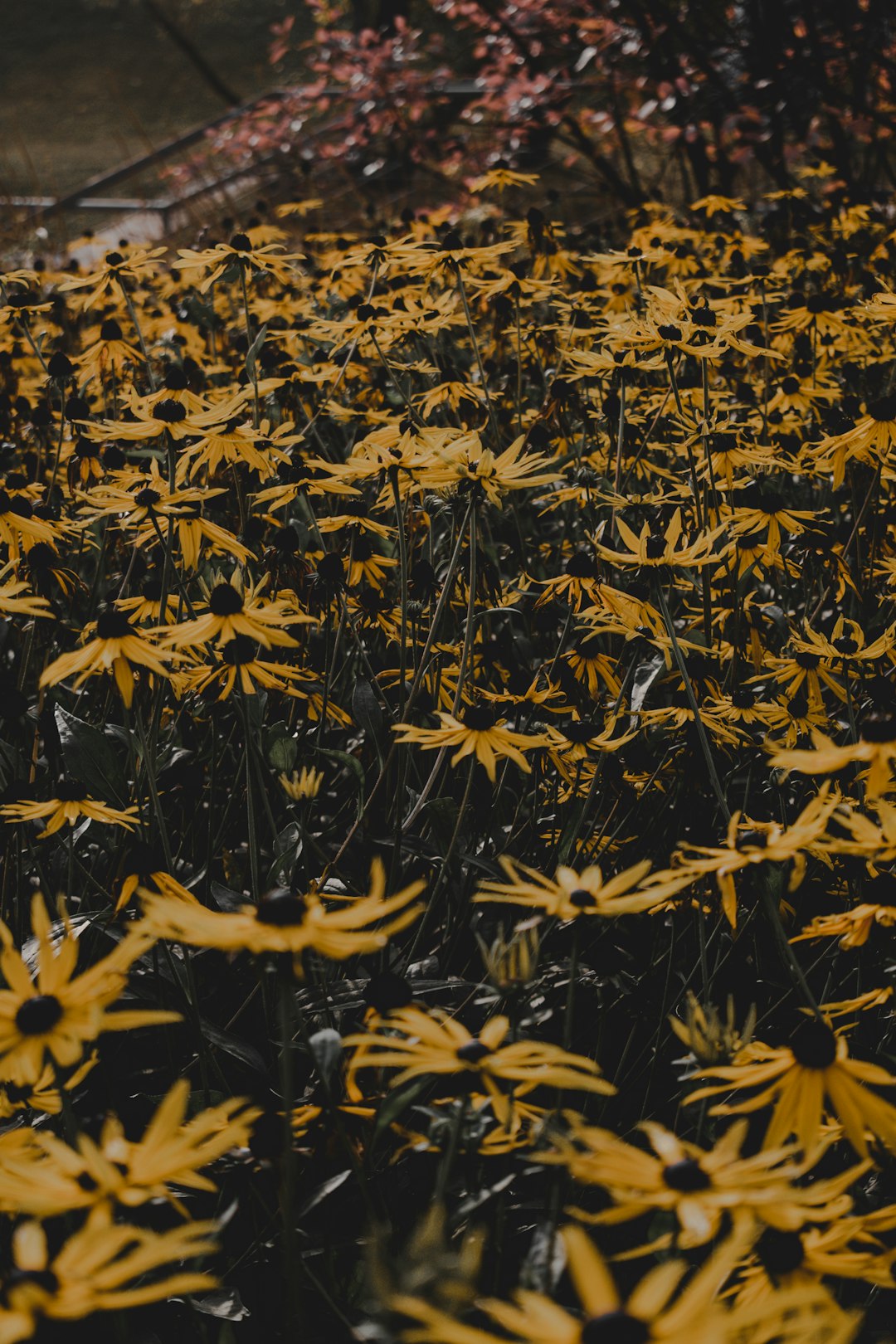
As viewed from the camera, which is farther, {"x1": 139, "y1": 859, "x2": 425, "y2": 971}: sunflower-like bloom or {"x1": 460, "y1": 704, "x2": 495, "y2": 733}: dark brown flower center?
{"x1": 460, "y1": 704, "x2": 495, "y2": 733}: dark brown flower center

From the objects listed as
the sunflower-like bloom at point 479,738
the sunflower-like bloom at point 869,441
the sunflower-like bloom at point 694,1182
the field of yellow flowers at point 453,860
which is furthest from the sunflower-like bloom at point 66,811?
the sunflower-like bloom at point 869,441

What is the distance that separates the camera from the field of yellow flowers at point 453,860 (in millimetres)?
1006

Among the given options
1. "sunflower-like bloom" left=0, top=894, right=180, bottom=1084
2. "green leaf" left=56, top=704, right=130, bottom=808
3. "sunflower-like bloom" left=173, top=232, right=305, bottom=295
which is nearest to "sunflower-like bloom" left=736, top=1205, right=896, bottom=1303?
"sunflower-like bloom" left=0, top=894, right=180, bottom=1084

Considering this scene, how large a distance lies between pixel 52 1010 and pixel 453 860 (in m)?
0.98

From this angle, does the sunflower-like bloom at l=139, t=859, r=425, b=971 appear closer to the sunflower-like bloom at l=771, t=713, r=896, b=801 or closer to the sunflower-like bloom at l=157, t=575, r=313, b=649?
the sunflower-like bloom at l=771, t=713, r=896, b=801

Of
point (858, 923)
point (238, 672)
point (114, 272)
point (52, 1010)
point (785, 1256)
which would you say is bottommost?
point (858, 923)

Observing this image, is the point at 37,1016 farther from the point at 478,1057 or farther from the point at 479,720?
the point at 479,720

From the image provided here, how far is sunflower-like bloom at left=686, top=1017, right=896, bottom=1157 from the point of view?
106 centimetres

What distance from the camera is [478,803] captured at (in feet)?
7.65

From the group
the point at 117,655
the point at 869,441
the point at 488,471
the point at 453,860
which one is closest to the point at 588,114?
the point at 869,441

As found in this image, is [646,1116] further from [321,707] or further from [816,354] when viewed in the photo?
[816,354]

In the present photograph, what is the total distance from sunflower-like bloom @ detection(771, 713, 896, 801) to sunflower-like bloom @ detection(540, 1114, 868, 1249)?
0.41 metres

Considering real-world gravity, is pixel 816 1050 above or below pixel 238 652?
below

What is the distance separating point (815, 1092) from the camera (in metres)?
1.09
